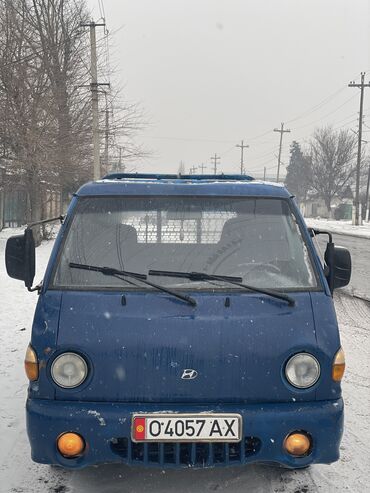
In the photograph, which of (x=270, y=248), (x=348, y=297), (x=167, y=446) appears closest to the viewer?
(x=167, y=446)

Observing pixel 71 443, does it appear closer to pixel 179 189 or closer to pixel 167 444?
pixel 167 444

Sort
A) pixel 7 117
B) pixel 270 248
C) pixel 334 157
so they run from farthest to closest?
pixel 334 157
pixel 7 117
pixel 270 248

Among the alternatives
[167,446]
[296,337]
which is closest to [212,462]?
[167,446]

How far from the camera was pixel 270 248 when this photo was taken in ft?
11.5

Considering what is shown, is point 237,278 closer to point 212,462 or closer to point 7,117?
point 212,462

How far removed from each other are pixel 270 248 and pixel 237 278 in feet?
1.23

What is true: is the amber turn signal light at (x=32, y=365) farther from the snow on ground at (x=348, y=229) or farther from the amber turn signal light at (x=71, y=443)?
the snow on ground at (x=348, y=229)

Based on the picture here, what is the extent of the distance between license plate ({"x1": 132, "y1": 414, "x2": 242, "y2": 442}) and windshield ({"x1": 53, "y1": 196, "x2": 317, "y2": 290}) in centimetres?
82

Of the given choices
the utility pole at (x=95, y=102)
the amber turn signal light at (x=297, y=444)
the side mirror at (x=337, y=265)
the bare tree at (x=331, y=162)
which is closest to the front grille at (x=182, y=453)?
the amber turn signal light at (x=297, y=444)

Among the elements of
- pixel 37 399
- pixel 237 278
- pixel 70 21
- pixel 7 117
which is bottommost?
pixel 37 399

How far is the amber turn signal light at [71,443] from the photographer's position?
2891mm

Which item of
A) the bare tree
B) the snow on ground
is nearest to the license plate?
the snow on ground

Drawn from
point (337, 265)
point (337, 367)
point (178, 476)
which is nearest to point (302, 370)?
point (337, 367)

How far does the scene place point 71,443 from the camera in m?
2.89
